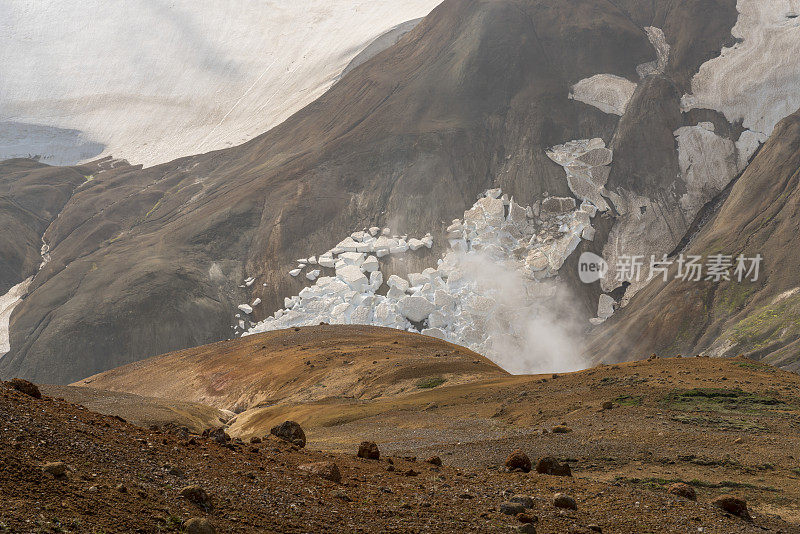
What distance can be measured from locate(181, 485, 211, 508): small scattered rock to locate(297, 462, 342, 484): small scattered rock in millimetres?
2255

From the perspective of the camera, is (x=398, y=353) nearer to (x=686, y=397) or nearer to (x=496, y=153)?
(x=686, y=397)

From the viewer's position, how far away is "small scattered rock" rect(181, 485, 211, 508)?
659cm

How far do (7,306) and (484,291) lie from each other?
3697cm

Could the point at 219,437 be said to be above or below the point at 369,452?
above

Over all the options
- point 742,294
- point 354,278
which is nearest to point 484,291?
point 354,278

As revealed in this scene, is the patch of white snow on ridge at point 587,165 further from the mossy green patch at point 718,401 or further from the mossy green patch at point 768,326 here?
the mossy green patch at point 718,401

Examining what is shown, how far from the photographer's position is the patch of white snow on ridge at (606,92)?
48.7 m

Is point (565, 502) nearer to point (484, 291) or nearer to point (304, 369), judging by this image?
point (304, 369)

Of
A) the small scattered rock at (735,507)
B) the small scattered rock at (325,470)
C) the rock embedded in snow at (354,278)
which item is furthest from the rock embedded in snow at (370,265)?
the small scattered rock at (735,507)

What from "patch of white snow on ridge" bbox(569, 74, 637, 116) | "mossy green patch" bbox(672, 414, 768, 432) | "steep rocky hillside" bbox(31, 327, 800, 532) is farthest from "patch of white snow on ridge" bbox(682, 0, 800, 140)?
"mossy green patch" bbox(672, 414, 768, 432)

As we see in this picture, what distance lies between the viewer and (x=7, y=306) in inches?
1938

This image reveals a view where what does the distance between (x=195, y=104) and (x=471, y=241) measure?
178 ft

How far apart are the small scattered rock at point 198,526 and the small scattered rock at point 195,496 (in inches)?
26.4

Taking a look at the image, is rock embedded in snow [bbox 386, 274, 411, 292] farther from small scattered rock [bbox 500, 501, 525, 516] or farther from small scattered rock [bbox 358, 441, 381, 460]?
small scattered rock [bbox 500, 501, 525, 516]
